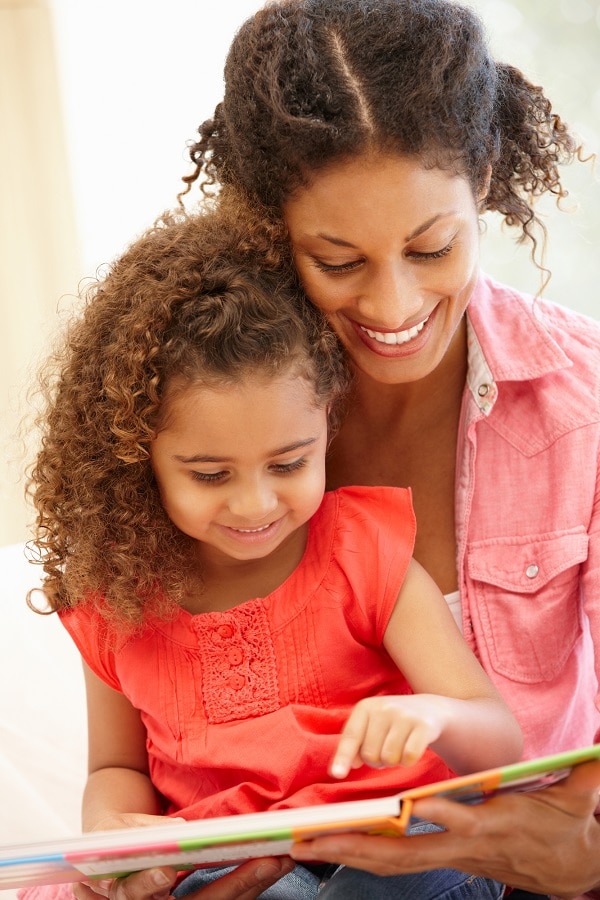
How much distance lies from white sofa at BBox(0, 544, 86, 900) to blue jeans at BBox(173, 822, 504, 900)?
0.53 m

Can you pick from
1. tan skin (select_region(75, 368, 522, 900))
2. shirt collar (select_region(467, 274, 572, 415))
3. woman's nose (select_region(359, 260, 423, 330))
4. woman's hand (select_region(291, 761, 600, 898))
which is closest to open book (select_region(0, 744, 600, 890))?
woman's hand (select_region(291, 761, 600, 898))

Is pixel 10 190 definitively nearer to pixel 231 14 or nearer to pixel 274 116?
pixel 231 14

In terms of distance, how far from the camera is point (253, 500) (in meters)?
1.43

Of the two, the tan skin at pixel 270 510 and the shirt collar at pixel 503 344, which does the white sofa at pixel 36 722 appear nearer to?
the tan skin at pixel 270 510

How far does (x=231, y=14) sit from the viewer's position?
10.9 ft

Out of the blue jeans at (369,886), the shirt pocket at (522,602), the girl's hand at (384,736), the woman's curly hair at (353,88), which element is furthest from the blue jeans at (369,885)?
the woman's curly hair at (353,88)

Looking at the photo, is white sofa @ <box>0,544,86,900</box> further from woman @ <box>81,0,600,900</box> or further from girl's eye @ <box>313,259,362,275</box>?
girl's eye @ <box>313,259,362,275</box>

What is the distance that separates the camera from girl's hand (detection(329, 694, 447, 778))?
1.16 meters

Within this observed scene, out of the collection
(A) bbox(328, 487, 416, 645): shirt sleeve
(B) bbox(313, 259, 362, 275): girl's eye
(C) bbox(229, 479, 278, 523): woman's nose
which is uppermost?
(B) bbox(313, 259, 362, 275): girl's eye

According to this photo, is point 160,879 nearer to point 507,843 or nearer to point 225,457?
point 507,843

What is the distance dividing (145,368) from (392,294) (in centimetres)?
33

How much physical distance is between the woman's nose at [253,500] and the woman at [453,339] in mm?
279

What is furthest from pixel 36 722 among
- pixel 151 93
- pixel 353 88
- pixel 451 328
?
pixel 151 93

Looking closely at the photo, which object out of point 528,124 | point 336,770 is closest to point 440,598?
point 336,770
